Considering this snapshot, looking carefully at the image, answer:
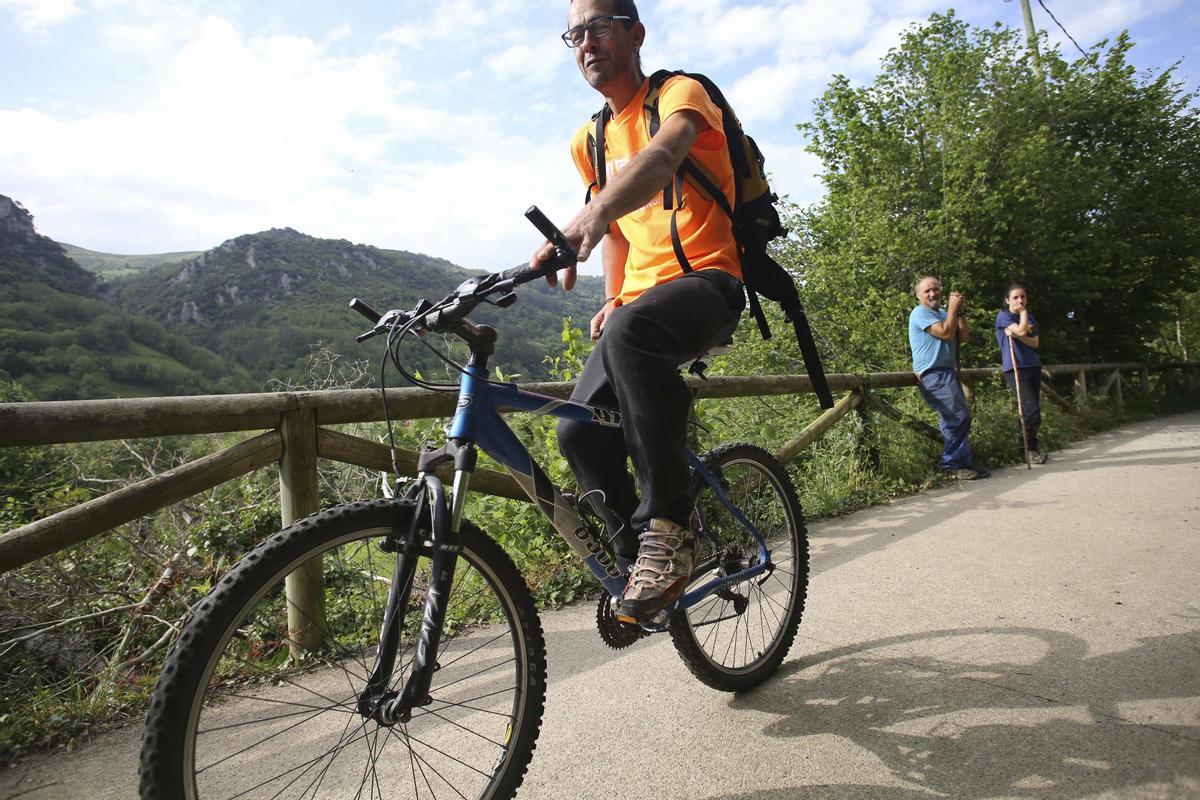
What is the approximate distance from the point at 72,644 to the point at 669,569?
2.54m

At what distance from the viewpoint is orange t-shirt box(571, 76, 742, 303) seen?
7.09 ft

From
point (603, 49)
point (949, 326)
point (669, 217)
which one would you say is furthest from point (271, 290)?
point (669, 217)

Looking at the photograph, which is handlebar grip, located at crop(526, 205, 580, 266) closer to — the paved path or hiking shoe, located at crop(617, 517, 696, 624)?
hiking shoe, located at crop(617, 517, 696, 624)

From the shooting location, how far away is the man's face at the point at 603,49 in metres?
2.24

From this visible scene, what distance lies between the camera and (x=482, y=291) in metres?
1.60

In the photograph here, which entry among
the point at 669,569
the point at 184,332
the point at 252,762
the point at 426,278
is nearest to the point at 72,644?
the point at 252,762

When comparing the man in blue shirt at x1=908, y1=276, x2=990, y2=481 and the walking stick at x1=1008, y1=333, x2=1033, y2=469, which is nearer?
the man in blue shirt at x1=908, y1=276, x2=990, y2=481

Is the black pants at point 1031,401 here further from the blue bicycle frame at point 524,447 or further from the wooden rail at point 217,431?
the blue bicycle frame at point 524,447

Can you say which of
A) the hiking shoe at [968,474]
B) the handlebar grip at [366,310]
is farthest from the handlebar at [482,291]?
the hiking shoe at [968,474]

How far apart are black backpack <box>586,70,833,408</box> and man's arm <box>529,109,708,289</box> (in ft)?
0.80

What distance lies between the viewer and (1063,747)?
1.95 m

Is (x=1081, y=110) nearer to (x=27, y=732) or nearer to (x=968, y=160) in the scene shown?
(x=968, y=160)

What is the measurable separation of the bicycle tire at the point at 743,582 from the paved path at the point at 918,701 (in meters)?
0.12

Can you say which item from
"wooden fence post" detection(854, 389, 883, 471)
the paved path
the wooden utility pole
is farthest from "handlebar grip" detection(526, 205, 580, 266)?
the wooden utility pole
